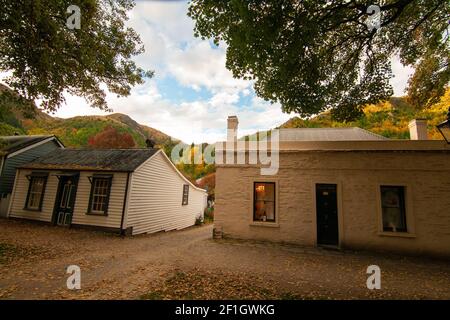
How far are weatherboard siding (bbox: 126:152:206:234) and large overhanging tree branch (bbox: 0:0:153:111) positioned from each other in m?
4.98

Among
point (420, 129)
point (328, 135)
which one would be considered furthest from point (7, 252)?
point (420, 129)

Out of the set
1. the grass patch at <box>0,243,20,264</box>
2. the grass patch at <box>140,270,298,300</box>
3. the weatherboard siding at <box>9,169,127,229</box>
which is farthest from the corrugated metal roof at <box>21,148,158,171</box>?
the grass patch at <box>140,270,298,300</box>

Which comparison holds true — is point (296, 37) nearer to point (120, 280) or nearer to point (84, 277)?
point (120, 280)

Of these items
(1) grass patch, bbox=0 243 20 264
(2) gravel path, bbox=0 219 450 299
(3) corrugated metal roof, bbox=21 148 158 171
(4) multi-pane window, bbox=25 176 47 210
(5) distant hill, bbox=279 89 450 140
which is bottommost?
(1) grass patch, bbox=0 243 20 264

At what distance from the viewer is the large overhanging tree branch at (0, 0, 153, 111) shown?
7.11m

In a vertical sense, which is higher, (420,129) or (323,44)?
(323,44)

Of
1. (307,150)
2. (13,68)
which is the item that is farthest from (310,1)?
(13,68)

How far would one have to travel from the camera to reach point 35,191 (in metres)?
13.9

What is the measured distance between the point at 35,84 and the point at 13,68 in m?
0.87

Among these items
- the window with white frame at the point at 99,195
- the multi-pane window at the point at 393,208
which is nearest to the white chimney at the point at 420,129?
the multi-pane window at the point at 393,208

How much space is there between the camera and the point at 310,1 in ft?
19.7

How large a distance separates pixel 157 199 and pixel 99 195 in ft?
11.9

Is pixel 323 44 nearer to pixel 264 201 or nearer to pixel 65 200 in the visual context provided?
pixel 264 201

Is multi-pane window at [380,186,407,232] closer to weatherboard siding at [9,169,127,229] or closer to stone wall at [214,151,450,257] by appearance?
stone wall at [214,151,450,257]
